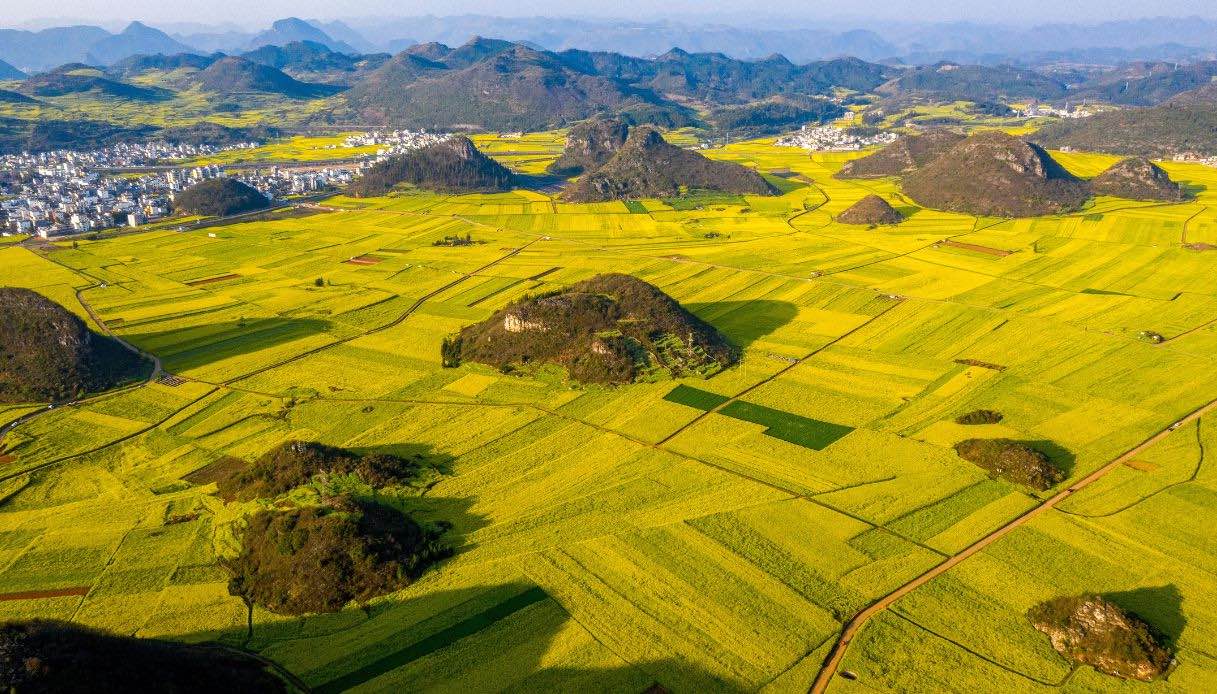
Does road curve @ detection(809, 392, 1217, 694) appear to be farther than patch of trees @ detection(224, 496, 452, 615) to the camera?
No

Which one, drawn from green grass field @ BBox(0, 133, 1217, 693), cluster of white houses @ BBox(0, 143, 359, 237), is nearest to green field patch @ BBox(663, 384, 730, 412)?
green grass field @ BBox(0, 133, 1217, 693)

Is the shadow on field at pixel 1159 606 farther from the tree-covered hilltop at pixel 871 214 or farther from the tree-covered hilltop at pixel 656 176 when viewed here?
the tree-covered hilltop at pixel 656 176

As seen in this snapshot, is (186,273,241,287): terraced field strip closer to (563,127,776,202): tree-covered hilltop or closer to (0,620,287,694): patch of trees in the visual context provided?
(0,620,287,694): patch of trees

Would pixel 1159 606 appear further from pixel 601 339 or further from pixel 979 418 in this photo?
pixel 601 339

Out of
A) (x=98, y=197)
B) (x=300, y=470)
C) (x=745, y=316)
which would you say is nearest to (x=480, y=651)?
(x=300, y=470)

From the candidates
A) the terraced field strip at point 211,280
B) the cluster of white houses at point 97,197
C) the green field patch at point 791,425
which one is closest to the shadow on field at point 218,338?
the terraced field strip at point 211,280

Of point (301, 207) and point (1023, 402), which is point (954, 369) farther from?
point (301, 207)

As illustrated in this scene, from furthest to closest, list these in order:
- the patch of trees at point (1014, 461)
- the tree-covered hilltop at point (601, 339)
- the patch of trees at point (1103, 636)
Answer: the tree-covered hilltop at point (601, 339) → the patch of trees at point (1014, 461) → the patch of trees at point (1103, 636)
